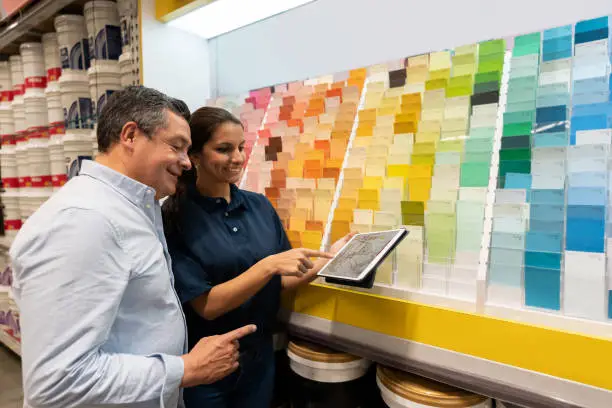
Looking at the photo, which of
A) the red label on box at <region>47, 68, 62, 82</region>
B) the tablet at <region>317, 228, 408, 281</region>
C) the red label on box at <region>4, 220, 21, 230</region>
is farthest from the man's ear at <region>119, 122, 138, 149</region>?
the red label on box at <region>4, 220, 21, 230</region>

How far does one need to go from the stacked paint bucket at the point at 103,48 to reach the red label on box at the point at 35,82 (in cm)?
100

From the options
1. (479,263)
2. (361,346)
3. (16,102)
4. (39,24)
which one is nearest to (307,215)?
(361,346)

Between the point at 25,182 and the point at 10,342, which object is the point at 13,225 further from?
the point at 10,342

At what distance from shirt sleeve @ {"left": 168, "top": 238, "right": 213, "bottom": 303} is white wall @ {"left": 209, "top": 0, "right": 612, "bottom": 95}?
1.59 m

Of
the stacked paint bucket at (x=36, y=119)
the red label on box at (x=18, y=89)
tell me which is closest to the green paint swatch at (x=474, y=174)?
the stacked paint bucket at (x=36, y=119)

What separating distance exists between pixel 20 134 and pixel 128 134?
3.29m

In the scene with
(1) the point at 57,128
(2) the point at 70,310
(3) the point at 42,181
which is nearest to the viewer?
(2) the point at 70,310

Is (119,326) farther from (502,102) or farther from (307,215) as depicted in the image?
(502,102)

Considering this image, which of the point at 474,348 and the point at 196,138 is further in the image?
the point at 196,138

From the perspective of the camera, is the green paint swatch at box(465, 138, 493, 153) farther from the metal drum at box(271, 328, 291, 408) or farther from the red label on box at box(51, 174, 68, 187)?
the red label on box at box(51, 174, 68, 187)

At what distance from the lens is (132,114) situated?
1178 millimetres

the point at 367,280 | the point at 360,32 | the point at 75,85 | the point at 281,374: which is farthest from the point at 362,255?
the point at 75,85

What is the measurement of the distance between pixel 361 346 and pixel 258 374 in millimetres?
450

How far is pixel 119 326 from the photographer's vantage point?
109 centimetres
